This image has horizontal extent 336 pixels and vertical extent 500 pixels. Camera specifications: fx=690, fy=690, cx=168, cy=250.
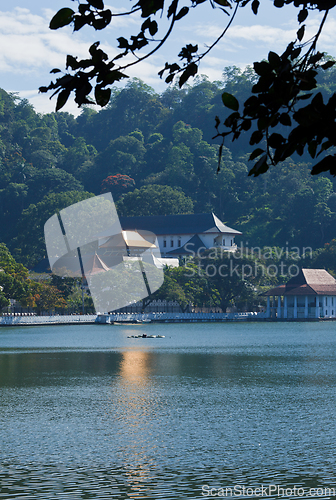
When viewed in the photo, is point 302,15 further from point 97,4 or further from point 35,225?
point 35,225

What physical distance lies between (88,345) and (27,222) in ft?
207

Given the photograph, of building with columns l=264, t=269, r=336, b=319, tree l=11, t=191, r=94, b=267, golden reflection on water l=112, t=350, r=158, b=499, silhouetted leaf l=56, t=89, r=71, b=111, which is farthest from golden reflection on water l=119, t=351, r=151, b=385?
tree l=11, t=191, r=94, b=267

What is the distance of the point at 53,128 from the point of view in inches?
6093

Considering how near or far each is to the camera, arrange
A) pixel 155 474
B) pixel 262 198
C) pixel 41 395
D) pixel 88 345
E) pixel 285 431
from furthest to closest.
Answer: pixel 262 198 < pixel 88 345 < pixel 41 395 < pixel 285 431 < pixel 155 474

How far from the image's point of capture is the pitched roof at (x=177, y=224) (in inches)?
4475

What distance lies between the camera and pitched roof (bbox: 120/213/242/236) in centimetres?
11366

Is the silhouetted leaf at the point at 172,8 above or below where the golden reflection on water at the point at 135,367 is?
above

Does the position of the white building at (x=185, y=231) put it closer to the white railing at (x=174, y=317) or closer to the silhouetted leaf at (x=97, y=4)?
the white railing at (x=174, y=317)

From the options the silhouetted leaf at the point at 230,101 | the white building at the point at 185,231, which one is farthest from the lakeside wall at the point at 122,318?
the silhouetted leaf at the point at 230,101

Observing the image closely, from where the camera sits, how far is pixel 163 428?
16578mm

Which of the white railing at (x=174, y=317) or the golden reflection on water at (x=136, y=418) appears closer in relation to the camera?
the golden reflection on water at (x=136, y=418)

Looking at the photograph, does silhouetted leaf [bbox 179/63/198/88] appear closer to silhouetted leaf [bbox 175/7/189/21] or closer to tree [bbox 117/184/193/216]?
silhouetted leaf [bbox 175/7/189/21]

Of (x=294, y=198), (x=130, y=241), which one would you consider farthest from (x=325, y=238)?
(x=130, y=241)

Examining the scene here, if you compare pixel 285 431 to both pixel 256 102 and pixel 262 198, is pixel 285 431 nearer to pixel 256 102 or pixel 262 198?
pixel 256 102
